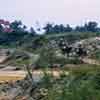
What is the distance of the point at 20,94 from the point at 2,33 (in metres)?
15.8

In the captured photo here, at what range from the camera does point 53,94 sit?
6078 mm

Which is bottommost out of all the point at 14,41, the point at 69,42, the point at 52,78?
the point at 14,41

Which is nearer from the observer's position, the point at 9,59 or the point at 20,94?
the point at 20,94

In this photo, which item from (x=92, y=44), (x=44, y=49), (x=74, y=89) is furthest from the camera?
(x=92, y=44)

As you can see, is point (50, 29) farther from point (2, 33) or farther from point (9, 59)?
point (9, 59)

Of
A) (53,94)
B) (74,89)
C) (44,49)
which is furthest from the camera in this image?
(44,49)

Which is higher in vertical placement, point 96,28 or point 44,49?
point 44,49

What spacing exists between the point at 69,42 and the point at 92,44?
3194mm

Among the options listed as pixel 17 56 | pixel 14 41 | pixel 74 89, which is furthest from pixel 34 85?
pixel 14 41

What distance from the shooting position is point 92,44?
12.4 meters

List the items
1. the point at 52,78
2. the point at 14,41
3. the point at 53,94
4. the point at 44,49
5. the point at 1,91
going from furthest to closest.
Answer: the point at 14,41, the point at 1,91, the point at 44,49, the point at 52,78, the point at 53,94

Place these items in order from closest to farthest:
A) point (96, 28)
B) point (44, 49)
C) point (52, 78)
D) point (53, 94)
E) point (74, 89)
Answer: point (74, 89) < point (53, 94) < point (52, 78) < point (44, 49) < point (96, 28)

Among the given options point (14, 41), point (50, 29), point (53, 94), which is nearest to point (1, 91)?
point (53, 94)

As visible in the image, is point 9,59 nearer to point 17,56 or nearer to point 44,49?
point 17,56
